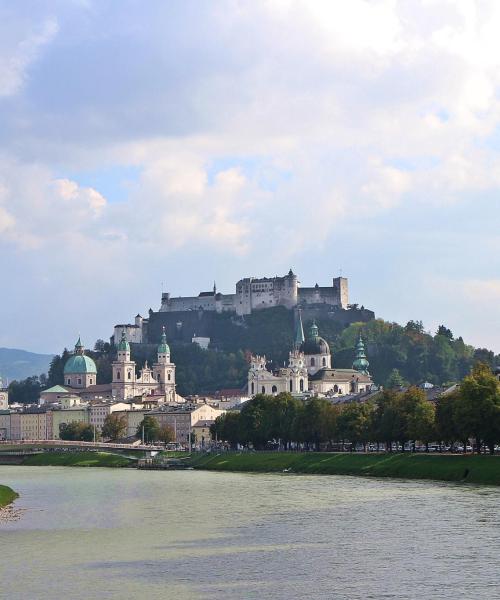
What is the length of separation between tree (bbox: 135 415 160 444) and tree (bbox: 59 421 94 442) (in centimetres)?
1075

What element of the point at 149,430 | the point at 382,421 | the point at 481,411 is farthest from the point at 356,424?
the point at 149,430

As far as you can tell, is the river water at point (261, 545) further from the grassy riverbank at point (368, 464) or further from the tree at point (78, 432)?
the tree at point (78, 432)

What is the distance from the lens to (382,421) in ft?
310

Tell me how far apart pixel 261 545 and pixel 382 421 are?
5055 cm

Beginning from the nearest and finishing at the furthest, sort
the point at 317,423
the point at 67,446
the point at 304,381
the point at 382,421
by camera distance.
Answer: the point at 382,421
the point at 317,423
the point at 67,446
the point at 304,381

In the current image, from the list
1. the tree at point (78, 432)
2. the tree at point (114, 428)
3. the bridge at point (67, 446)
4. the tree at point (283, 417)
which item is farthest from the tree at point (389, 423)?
the tree at point (78, 432)

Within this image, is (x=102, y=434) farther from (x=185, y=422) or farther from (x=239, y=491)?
(x=239, y=491)

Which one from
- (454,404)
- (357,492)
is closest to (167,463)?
(454,404)

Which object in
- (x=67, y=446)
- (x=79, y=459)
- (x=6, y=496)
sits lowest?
(x=6, y=496)

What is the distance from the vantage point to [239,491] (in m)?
72.1

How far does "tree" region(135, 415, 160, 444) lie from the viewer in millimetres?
164250

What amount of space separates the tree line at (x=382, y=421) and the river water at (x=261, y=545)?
646 centimetres

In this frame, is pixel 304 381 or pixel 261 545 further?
pixel 304 381

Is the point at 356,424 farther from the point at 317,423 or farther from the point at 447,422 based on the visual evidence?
the point at 447,422
